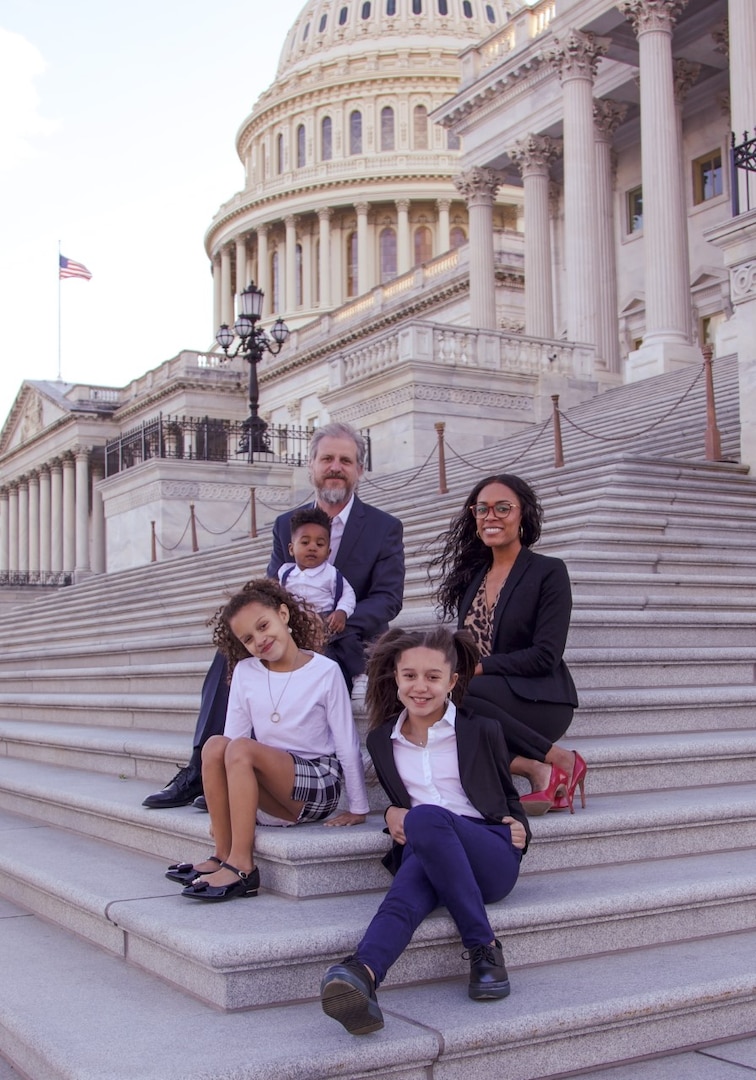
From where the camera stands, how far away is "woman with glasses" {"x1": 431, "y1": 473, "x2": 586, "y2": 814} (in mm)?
4902

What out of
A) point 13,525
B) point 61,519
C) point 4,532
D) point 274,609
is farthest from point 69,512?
point 274,609

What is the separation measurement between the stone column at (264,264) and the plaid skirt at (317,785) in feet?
262

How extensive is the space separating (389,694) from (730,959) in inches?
59.6

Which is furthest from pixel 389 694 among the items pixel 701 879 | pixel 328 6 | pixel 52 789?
pixel 328 6

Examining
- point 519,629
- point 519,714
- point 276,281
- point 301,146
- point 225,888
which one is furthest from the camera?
point 301,146

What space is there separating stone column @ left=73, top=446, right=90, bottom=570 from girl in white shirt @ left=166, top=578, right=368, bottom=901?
200 ft

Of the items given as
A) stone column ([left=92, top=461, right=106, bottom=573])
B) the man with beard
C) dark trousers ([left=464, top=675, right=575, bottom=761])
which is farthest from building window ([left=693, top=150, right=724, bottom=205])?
stone column ([left=92, top=461, right=106, bottom=573])

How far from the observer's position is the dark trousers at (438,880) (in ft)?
12.5

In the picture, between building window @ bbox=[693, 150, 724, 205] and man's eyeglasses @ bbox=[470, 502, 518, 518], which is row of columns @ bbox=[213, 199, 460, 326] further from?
man's eyeglasses @ bbox=[470, 502, 518, 518]

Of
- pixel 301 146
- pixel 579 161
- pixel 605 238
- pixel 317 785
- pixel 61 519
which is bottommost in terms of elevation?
pixel 317 785

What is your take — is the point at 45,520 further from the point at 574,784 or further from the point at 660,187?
the point at 574,784

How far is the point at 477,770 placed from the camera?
434cm

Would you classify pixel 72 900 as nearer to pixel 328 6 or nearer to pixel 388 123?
pixel 388 123

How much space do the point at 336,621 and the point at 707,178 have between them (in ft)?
97.7
